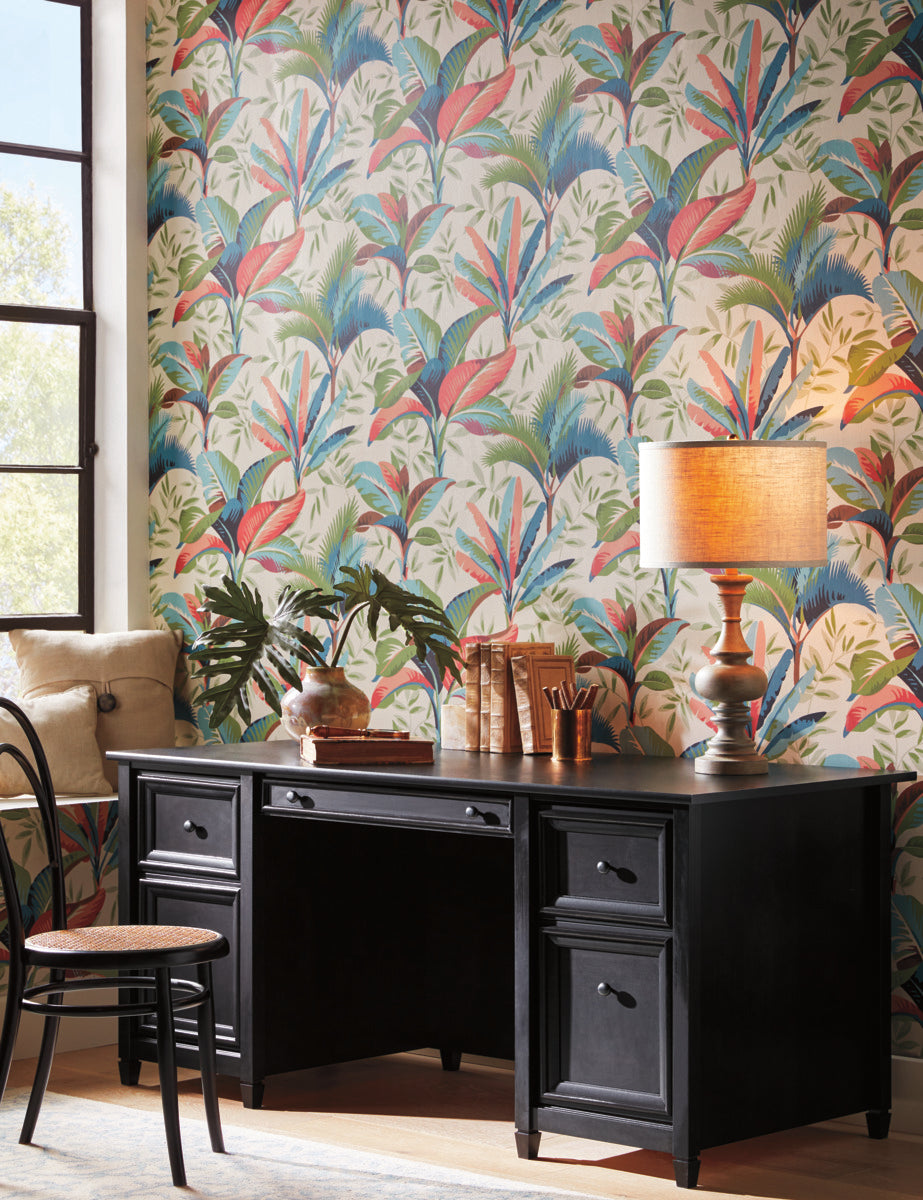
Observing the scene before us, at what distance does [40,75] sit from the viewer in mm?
4523

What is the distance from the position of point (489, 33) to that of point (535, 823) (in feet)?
6.22

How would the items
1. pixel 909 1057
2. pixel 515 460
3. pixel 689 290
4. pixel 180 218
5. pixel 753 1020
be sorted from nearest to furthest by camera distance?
pixel 753 1020 → pixel 909 1057 → pixel 689 290 → pixel 515 460 → pixel 180 218

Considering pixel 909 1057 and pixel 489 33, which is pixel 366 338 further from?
pixel 909 1057

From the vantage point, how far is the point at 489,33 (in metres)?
3.79

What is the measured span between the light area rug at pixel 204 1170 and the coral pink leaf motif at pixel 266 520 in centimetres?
153

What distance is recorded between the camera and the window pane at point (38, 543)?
445 cm

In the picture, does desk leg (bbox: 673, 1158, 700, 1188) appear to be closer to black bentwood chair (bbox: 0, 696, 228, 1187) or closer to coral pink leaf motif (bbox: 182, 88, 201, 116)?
black bentwood chair (bbox: 0, 696, 228, 1187)

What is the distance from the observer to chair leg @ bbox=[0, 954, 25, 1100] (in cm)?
301

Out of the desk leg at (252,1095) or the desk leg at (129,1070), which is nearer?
the desk leg at (252,1095)

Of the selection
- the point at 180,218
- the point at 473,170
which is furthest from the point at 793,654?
the point at 180,218

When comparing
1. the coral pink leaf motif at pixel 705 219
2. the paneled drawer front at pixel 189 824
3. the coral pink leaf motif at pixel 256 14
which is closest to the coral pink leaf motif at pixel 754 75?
the coral pink leaf motif at pixel 705 219

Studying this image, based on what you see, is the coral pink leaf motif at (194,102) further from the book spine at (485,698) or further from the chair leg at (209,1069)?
the chair leg at (209,1069)

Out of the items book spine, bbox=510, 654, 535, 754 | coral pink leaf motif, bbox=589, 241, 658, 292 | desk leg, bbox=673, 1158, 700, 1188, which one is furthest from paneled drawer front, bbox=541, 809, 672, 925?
coral pink leaf motif, bbox=589, 241, 658, 292

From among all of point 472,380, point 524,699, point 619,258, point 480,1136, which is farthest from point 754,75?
point 480,1136
